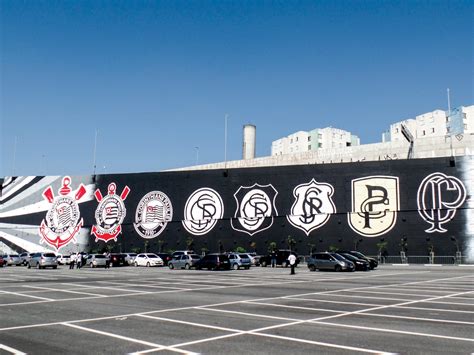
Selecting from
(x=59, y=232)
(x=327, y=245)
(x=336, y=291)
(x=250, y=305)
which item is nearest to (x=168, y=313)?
(x=250, y=305)

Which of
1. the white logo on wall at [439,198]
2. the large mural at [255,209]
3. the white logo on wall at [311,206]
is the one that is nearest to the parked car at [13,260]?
the large mural at [255,209]

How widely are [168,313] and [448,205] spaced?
130 feet

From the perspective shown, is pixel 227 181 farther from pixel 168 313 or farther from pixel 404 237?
pixel 168 313

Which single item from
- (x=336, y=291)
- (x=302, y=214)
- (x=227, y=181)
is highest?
(x=227, y=181)

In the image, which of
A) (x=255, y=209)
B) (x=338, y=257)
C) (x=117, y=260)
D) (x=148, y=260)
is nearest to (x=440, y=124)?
(x=255, y=209)

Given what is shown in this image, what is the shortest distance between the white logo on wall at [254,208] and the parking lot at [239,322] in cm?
3382

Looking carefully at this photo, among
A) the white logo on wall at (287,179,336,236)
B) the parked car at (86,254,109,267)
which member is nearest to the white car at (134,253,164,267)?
the parked car at (86,254,109,267)

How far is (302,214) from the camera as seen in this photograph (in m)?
50.5

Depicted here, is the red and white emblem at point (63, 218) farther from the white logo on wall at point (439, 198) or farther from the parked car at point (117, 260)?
the white logo on wall at point (439, 198)

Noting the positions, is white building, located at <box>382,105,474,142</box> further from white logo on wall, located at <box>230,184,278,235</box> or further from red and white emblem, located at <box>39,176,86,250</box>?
red and white emblem, located at <box>39,176,86,250</box>

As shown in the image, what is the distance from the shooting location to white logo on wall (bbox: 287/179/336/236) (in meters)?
49.5

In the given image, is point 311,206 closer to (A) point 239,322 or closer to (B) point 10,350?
(A) point 239,322

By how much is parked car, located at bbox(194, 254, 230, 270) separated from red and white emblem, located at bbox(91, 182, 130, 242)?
83.9 feet

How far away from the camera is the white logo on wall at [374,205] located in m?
46.9
